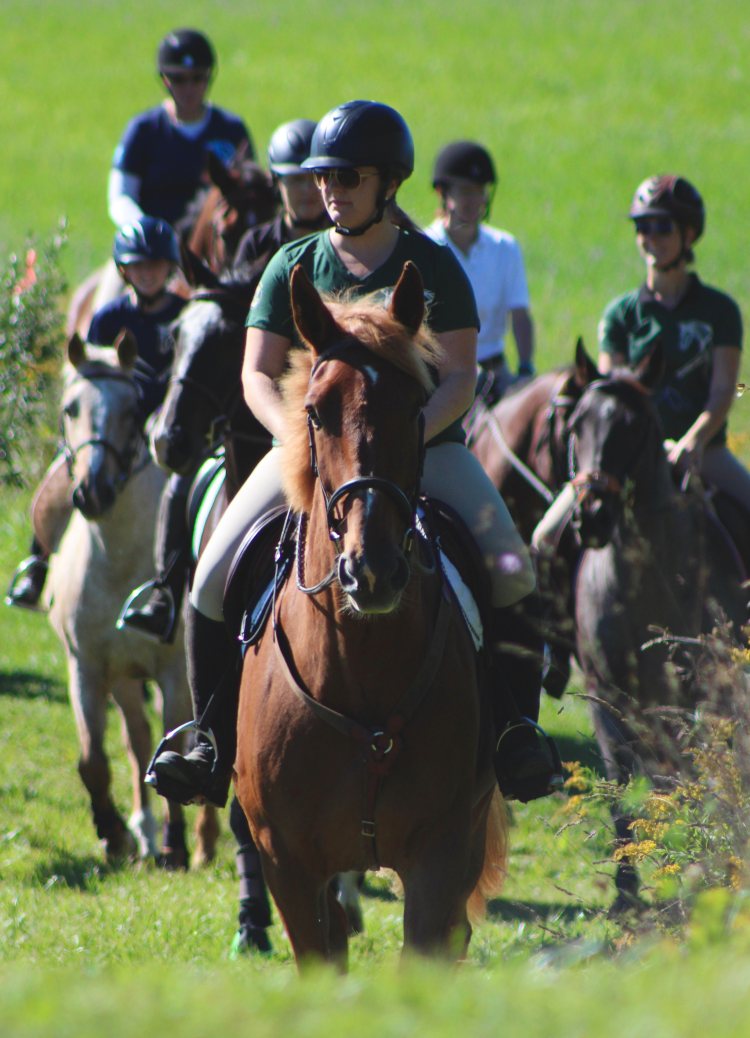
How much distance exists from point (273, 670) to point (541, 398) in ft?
18.5

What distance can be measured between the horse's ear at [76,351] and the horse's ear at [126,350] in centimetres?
20

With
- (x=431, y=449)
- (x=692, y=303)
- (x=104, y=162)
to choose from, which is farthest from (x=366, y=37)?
(x=431, y=449)

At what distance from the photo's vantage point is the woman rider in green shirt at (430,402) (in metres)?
5.55

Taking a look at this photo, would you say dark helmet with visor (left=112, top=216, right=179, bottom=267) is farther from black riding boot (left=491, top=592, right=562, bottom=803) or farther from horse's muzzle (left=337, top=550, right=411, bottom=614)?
horse's muzzle (left=337, top=550, right=411, bottom=614)

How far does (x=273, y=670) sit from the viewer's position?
17.4 ft

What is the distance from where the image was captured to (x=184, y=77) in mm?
12148

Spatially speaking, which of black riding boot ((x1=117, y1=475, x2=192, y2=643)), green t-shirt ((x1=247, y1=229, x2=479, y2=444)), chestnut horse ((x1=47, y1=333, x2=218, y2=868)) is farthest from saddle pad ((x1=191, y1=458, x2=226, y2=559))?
green t-shirt ((x1=247, y1=229, x2=479, y2=444))

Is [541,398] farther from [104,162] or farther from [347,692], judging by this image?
[104,162]

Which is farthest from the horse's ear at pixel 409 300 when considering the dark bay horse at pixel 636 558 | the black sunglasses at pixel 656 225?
the black sunglasses at pixel 656 225

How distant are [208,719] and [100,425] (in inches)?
136

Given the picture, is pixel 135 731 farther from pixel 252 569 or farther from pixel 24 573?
pixel 252 569

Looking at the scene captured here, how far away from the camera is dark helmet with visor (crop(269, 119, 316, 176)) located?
8.17m

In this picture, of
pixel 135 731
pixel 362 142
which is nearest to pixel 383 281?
pixel 362 142

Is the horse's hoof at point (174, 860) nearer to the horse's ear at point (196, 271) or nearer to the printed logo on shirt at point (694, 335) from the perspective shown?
the horse's ear at point (196, 271)
